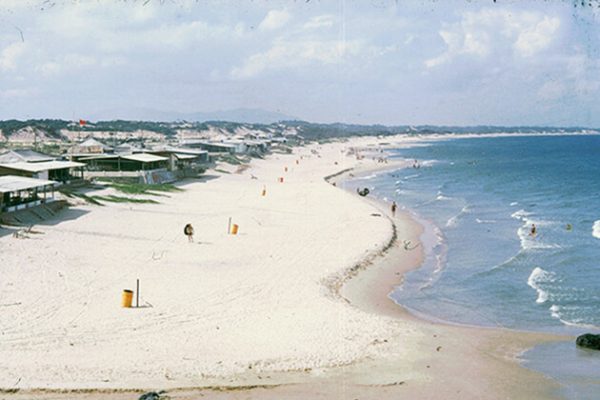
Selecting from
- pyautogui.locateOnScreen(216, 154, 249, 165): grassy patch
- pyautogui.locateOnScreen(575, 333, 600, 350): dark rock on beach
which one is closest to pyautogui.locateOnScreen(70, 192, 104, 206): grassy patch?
pyautogui.locateOnScreen(575, 333, 600, 350): dark rock on beach

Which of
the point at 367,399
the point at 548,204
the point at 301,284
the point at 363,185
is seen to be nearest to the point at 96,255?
the point at 301,284

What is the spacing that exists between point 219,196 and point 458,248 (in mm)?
22090

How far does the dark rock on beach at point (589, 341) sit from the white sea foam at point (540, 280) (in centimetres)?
533

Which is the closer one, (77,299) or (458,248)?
(77,299)

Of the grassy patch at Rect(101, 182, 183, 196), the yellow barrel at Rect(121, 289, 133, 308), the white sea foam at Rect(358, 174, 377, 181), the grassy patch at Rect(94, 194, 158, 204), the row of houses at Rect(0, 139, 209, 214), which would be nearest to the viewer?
the yellow barrel at Rect(121, 289, 133, 308)

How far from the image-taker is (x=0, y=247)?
2505 cm

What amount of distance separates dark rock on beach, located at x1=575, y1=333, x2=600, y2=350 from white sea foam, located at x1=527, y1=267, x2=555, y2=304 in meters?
5.33

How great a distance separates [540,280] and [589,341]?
8995 millimetres

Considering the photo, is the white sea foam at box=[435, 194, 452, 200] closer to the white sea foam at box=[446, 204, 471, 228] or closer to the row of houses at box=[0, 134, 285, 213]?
the white sea foam at box=[446, 204, 471, 228]

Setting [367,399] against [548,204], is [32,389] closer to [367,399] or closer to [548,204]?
[367,399]

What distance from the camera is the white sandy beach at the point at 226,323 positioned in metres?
14.9

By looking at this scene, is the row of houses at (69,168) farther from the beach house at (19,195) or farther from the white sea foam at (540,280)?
the white sea foam at (540,280)

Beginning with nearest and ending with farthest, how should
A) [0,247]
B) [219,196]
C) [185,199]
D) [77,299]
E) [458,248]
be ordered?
1. [77,299]
2. [0,247]
3. [458,248]
4. [185,199]
5. [219,196]

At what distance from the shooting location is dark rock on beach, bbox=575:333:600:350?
1831 cm
